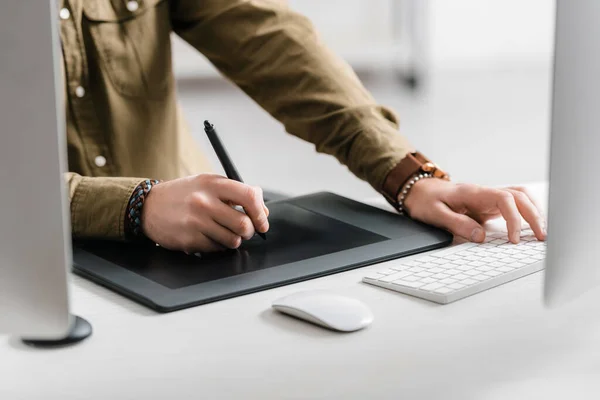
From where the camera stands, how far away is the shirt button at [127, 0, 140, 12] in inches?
50.7

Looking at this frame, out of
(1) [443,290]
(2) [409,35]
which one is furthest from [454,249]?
(2) [409,35]

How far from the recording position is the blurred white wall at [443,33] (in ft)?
15.6

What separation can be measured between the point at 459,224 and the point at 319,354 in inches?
14.9

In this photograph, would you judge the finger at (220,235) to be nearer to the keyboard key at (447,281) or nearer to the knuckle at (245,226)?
the knuckle at (245,226)

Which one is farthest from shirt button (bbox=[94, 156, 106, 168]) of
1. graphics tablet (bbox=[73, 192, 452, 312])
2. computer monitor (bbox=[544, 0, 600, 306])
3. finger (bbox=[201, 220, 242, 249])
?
computer monitor (bbox=[544, 0, 600, 306])

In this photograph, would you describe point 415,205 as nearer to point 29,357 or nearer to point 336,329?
point 336,329

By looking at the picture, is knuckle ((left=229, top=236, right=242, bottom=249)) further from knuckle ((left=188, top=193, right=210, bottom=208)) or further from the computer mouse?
the computer mouse

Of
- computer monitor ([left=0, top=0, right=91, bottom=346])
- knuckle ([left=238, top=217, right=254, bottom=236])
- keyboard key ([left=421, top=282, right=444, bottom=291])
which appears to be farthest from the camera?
knuckle ([left=238, top=217, right=254, bottom=236])

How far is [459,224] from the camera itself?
1.00m

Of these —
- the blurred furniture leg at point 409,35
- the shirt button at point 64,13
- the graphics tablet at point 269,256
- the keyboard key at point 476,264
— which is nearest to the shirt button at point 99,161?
the shirt button at point 64,13

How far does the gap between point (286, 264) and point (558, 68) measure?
0.37m

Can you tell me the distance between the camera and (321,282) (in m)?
0.84

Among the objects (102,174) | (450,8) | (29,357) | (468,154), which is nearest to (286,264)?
(29,357)

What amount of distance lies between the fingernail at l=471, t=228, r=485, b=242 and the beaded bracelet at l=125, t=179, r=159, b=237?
1.26ft
